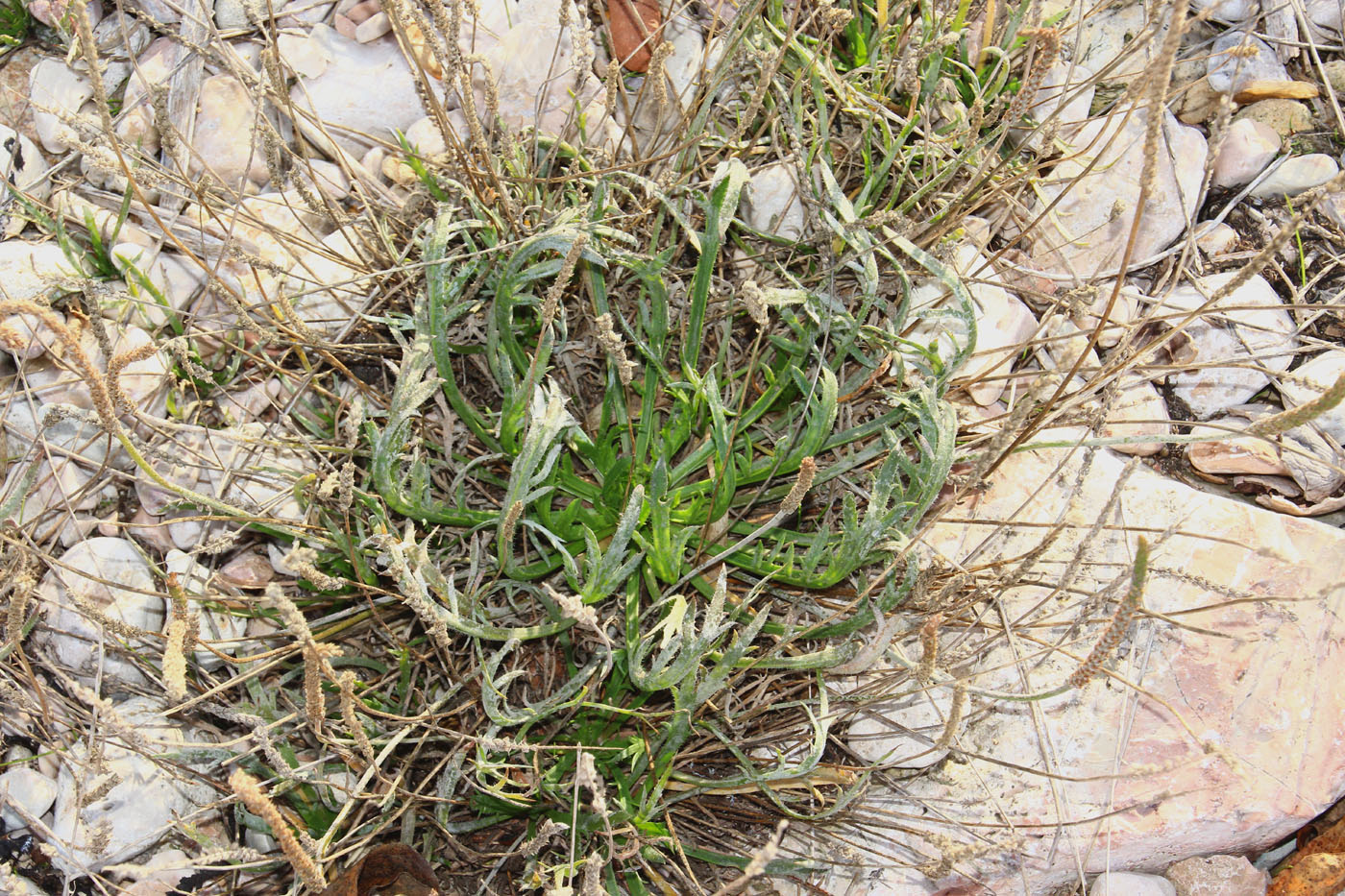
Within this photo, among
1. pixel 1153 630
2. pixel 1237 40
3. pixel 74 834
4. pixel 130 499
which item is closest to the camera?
pixel 74 834

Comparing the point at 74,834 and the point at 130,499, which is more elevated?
the point at 130,499

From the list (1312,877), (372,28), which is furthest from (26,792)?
(1312,877)

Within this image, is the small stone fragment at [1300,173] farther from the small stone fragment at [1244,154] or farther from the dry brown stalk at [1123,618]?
the dry brown stalk at [1123,618]

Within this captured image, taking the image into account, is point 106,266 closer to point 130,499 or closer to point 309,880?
point 130,499

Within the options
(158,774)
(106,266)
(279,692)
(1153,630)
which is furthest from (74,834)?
(1153,630)

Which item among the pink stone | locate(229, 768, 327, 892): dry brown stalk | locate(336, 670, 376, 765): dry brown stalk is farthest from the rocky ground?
locate(229, 768, 327, 892): dry brown stalk

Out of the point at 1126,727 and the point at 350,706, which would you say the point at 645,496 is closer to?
the point at 350,706

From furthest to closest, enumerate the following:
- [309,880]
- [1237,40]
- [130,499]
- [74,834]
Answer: [1237,40], [130,499], [74,834], [309,880]
